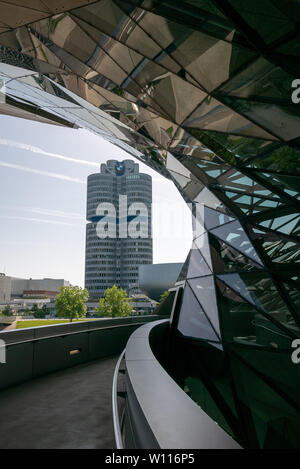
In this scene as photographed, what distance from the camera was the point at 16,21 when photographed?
6.30 meters

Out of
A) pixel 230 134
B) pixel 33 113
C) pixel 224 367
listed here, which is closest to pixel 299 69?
pixel 230 134

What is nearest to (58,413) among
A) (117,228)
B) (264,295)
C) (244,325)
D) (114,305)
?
(264,295)

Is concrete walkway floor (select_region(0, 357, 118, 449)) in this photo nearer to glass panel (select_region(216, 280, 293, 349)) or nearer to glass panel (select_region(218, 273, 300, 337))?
glass panel (select_region(216, 280, 293, 349))

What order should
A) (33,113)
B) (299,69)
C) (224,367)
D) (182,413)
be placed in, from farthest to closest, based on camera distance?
1. (33,113)
2. (224,367)
3. (299,69)
4. (182,413)

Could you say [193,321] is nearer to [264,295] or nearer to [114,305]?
[264,295]

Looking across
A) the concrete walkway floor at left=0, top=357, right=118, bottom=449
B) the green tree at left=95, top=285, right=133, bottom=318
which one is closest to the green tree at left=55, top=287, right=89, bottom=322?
the green tree at left=95, top=285, right=133, bottom=318

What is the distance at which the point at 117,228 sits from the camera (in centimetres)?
18100

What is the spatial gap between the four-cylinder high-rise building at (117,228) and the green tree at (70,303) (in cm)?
8567

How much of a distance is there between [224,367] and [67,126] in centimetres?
1546

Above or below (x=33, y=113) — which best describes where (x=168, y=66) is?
below

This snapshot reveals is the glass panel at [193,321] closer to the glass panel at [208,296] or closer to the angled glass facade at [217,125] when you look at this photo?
the angled glass facade at [217,125]

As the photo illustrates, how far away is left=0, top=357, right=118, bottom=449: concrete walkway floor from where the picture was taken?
13.7 ft

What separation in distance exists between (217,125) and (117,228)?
174m

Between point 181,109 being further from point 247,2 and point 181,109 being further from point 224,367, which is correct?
point 224,367
